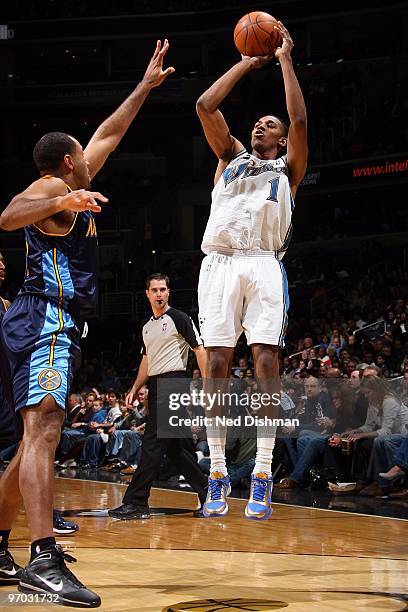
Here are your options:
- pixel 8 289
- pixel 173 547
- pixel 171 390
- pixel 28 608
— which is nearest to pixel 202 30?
pixel 8 289

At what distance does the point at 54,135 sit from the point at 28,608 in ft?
7.86

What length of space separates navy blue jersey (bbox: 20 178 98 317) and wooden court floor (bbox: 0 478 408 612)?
154 centimetres

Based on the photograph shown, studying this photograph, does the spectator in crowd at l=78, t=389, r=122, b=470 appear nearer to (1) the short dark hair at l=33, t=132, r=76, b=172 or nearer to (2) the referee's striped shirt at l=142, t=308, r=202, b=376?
(2) the referee's striped shirt at l=142, t=308, r=202, b=376

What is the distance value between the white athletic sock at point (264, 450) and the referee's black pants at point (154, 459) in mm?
3209

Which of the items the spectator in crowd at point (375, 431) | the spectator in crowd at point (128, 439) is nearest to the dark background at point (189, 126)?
the spectator in crowd at point (128, 439)

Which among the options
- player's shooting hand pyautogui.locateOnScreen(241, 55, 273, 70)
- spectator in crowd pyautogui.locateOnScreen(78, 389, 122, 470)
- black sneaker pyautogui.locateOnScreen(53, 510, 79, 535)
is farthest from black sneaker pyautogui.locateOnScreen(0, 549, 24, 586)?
spectator in crowd pyautogui.locateOnScreen(78, 389, 122, 470)

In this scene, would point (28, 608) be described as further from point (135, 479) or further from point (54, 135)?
point (135, 479)

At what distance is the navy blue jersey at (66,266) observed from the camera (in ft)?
15.0

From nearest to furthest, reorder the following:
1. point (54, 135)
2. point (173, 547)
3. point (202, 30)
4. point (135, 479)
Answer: point (54, 135), point (173, 547), point (135, 479), point (202, 30)

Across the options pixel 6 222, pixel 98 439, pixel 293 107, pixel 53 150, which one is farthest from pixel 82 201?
pixel 98 439

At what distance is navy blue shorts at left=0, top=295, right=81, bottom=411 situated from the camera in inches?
173

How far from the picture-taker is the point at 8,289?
26750mm

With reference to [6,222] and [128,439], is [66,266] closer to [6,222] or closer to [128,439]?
[6,222]

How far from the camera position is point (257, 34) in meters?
5.52
